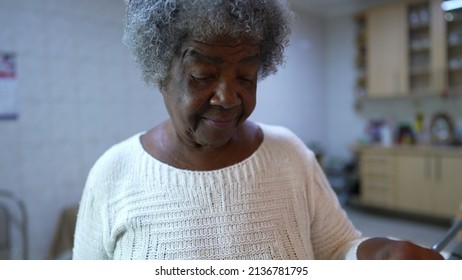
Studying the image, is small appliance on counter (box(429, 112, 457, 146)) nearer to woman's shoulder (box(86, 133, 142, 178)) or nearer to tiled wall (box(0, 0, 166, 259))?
tiled wall (box(0, 0, 166, 259))

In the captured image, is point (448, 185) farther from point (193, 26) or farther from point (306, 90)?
point (193, 26)

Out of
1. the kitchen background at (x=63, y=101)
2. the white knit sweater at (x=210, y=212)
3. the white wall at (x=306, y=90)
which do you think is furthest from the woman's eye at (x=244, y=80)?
the white wall at (x=306, y=90)

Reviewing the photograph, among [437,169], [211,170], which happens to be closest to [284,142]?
[211,170]

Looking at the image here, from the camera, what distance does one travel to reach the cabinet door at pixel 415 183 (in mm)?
2650

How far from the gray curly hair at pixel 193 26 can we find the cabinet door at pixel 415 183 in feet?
8.35

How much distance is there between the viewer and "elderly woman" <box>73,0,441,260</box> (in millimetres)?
471

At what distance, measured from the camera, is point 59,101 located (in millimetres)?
1745

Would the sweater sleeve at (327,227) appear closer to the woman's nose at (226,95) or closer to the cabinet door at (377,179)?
the woman's nose at (226,95)

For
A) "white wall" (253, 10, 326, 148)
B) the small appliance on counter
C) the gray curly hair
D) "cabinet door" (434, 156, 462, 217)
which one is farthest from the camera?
the small appliance on counter

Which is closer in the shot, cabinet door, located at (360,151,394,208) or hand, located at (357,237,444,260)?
hand, located at (357,237,444,260)

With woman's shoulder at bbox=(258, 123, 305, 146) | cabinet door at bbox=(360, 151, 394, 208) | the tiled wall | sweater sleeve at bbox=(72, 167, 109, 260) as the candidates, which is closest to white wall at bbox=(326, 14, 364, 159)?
cabinet door at bbox=(360, 151, 394, 208)

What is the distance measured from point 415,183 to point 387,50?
1.19 meters

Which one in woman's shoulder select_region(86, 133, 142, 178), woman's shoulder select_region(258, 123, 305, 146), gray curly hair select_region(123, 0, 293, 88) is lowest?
woman's shoulder select_region(86, 133, 142, 178)

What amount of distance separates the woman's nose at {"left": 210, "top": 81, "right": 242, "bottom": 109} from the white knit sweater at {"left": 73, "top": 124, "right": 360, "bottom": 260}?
0.15 metres
